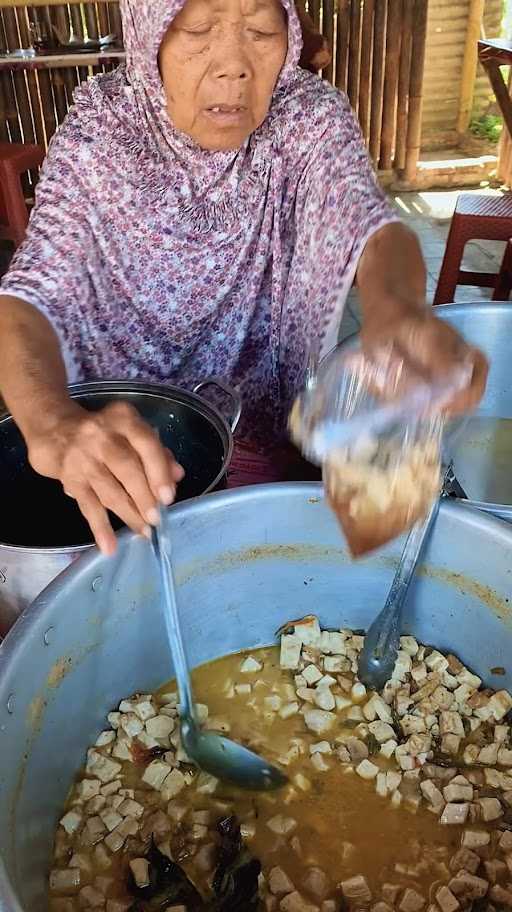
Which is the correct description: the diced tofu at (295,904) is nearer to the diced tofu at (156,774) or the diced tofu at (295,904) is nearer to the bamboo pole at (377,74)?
the diced tofu at (156,774)

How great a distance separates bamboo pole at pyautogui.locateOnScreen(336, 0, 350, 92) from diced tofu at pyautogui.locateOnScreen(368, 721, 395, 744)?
16.2 feet

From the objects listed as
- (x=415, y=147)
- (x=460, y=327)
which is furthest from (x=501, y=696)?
(x=415, y=147)

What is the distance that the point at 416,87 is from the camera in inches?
206

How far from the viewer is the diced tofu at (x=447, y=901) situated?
3.11ft

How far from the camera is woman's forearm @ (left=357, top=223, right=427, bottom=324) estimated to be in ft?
3.38

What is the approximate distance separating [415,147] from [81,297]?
4.58 meters

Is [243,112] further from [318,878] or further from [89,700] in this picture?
[318,878]

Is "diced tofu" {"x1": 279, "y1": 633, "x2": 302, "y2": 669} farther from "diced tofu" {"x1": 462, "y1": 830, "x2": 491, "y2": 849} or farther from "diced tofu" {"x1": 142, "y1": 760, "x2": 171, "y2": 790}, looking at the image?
"diced tofu" {"x1": 462, "y1": 830, "x2": 491, "y2": 849}

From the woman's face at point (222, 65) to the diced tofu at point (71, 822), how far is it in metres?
1.08

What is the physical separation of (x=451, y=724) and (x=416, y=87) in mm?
5053

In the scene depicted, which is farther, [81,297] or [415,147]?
[415,147]

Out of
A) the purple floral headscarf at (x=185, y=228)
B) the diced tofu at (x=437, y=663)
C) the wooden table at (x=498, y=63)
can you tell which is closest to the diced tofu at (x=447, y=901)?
the diced tofu at (x=437, y=663)

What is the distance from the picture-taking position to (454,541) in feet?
3.78

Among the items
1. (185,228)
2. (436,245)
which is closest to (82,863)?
(185,228)
